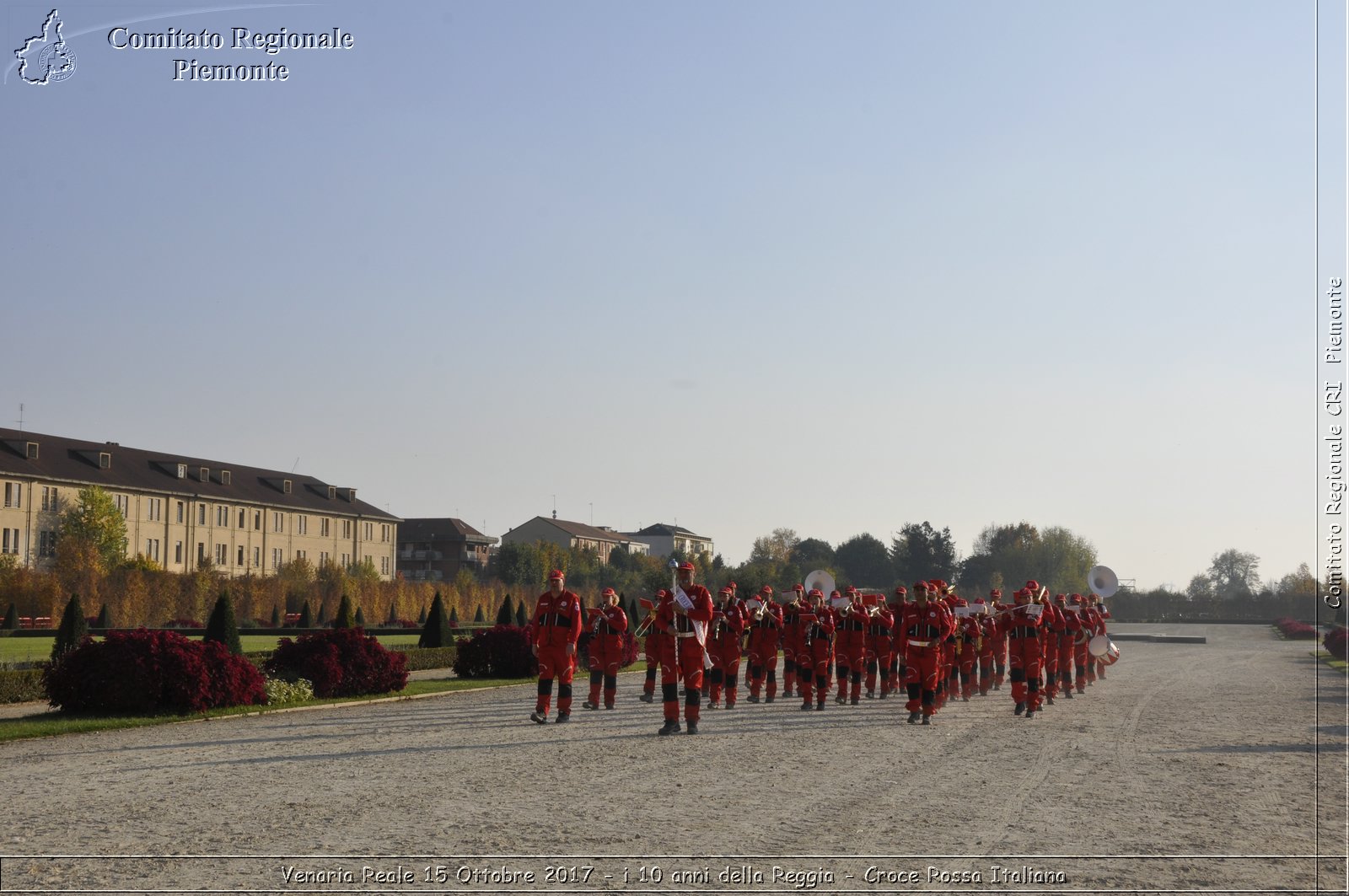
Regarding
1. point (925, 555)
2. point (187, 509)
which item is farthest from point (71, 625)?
point (925, 555)

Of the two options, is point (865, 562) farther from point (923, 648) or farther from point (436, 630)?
point (923, 648)

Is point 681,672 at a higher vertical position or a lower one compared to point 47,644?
higher

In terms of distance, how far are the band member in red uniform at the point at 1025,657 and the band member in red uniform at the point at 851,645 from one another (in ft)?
8.07

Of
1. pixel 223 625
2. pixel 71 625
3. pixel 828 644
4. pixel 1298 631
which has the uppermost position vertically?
pixel 828 644

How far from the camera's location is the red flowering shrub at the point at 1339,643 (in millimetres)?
39375

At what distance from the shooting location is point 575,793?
10898mm

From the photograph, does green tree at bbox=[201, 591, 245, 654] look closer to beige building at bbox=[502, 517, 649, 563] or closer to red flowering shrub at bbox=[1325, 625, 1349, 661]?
red flowering shrub at bbox=[1325, 625, 1349, 661]

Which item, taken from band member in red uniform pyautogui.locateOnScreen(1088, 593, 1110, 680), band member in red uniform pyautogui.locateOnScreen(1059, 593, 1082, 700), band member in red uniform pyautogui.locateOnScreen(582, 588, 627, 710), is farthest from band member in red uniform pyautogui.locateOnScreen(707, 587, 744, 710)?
band member in red uniform pyautogui.locateOnScreen(1088, 593, 1110, 680)

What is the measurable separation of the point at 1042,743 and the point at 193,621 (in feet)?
170

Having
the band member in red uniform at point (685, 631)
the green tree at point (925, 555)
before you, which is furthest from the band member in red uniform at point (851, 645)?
the green tree at point (925, 555)

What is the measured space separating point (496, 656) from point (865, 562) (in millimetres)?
97189

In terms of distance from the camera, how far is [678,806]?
10.3 meters

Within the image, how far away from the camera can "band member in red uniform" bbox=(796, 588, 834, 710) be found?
20484 mm

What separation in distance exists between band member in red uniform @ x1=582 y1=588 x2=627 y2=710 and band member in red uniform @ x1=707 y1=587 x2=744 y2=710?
1.45 metres
